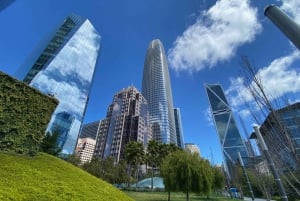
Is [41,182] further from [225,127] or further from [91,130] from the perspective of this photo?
[91,130]

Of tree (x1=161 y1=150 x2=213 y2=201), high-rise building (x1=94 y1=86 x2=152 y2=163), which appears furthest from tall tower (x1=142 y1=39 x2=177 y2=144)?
tree (x1=161 y1=150 x2=213 y2=201)

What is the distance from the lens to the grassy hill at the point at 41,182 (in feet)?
17.8

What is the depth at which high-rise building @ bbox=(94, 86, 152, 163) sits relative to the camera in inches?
4793

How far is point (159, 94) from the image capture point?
166250 millimetres

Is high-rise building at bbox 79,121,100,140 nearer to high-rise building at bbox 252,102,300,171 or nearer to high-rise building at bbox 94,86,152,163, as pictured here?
high-rise building at bbox 94,86,152,163

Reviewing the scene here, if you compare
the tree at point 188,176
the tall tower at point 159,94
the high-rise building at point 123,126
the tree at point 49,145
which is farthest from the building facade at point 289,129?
the tall tower at point 159,94

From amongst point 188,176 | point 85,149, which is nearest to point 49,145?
point 188,176

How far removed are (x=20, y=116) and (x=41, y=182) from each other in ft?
13.6

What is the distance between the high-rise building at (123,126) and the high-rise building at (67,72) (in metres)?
39.9

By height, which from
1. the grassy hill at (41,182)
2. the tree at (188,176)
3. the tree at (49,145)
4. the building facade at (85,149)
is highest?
the building facade at (85,149)

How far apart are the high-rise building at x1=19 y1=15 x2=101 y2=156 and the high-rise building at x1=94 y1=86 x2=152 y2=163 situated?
39.9 metres

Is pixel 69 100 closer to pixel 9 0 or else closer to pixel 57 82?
pixel 57 82

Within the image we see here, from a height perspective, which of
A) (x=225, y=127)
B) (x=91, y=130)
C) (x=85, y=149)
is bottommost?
(x=85, y=149)

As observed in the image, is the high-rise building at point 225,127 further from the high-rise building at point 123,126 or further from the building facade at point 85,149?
the building facade at point 85,149
